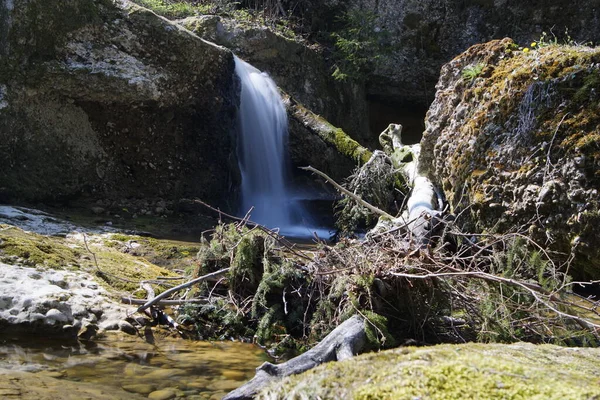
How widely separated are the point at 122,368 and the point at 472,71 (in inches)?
213

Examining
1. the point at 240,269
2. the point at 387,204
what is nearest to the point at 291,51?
the point at 387,204

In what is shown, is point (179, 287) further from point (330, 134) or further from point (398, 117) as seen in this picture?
point (398, 117)

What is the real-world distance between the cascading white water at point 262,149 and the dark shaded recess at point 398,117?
638 centimetres

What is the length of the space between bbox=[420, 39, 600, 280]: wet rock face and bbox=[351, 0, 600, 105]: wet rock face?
1003 centimetres

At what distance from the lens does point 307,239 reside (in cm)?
1025

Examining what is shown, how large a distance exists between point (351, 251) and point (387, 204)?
164 inches

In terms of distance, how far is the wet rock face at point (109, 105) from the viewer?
910cm

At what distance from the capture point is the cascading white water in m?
12.3

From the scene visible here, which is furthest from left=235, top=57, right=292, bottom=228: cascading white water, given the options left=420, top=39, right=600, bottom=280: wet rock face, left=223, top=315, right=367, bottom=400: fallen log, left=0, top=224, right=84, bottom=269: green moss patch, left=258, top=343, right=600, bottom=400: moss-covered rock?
left=258, top=343, right=600, bottom=400: moss-covered rock

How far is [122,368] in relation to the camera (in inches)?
134

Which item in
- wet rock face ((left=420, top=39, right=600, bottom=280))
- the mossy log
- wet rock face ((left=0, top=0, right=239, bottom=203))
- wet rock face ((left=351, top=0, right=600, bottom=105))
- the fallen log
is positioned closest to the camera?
the fallen log

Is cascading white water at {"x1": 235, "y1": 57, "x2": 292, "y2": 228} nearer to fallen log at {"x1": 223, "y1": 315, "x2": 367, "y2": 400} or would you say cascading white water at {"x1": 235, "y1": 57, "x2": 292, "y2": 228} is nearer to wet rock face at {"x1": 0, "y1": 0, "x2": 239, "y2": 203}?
wet rock face at {"x1": 0, "y1": 0, "x2": 239, "y2": 203}

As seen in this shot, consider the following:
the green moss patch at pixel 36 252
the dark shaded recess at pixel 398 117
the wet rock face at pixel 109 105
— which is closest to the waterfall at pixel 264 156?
the wet rock face at pixel 109 105

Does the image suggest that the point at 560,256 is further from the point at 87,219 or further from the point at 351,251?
the point at 87,219
